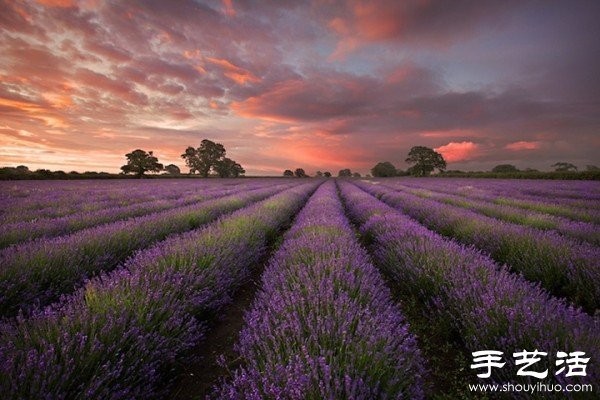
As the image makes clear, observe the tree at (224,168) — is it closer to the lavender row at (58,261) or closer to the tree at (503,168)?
the lavender row at (58,261)

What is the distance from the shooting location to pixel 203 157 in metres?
54.3

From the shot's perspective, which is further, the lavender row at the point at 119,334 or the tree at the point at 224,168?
the tree at the point at 224,168

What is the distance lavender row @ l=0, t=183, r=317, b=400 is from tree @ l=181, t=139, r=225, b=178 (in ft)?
177

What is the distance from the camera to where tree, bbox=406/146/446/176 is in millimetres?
68688

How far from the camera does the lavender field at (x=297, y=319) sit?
1.41 metres

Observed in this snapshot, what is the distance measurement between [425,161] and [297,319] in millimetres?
73841

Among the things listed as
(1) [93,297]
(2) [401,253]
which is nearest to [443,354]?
(2) [401,253]

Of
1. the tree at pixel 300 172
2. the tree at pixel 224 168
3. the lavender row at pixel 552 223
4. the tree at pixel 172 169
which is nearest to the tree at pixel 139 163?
the tree at pixel 224 168

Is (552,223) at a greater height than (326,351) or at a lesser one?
lesser

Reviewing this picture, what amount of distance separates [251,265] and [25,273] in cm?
254

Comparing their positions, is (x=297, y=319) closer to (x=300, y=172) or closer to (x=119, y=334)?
(x=119, y=334)

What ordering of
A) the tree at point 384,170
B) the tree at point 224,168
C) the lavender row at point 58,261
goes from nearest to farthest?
the lavender row at point 58,261, the tree at point 224,168, the tree at point 384,170

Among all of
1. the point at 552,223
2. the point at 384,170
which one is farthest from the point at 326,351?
the point at 384,170

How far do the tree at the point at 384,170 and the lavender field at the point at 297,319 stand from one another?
89.3m
